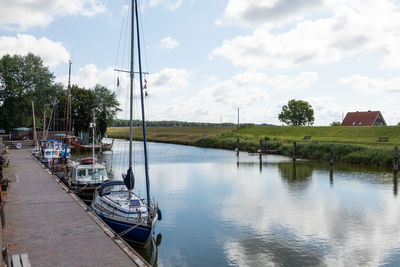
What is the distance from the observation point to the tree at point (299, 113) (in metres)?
128

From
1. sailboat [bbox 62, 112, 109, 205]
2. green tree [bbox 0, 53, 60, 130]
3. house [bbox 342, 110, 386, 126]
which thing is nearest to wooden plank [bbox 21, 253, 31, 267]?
sailboat [bbox 62, 112, 109, 205]

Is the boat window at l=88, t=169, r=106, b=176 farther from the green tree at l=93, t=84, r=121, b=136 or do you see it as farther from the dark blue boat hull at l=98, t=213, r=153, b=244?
the green tree at l=93, t=84, r=121, b=136

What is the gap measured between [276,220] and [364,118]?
92502 millimetres

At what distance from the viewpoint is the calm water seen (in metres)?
17.3

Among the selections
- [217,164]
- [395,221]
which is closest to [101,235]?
[395,221]

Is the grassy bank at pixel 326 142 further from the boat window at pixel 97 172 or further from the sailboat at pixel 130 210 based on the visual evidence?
the sailboat at pixel 130 210

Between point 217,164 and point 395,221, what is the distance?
33.1 metres

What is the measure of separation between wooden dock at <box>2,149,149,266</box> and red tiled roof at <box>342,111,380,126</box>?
97.1 metres

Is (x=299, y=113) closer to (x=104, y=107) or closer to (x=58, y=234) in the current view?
(x=104, y=107)

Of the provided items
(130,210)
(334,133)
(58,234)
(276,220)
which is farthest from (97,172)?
(334,133)

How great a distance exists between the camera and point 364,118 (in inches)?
4102

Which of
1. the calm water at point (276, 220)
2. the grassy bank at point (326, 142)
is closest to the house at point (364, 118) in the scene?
the grassy bank at point (326, 142)

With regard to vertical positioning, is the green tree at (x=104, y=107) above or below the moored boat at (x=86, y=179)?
above

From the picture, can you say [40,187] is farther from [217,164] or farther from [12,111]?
[12,111]
